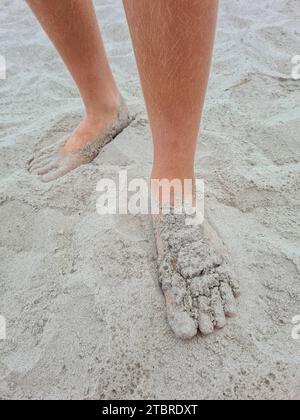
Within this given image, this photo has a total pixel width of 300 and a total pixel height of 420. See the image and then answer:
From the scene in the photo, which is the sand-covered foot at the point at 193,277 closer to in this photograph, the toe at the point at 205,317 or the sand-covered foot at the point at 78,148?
the toe at the point at 205,317

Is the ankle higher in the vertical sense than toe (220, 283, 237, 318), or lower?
higher

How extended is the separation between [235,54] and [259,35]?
25cm

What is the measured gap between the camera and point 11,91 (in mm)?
1685

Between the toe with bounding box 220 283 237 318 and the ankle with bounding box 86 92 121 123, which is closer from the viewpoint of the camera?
the toe with bounding box 220 283 237 318

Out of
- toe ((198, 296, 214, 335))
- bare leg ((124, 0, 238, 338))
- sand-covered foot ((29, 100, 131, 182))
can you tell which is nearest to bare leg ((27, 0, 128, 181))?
sand-covered foot ((29, 100, 131, 182))

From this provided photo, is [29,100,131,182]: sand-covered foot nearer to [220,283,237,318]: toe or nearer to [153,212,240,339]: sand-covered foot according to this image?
[153,212,240,339]: sand-covered foot

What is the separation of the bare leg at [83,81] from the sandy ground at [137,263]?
61mm

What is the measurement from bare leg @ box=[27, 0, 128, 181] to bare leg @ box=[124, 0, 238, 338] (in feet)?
1.30

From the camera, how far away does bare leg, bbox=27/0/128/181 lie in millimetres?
998

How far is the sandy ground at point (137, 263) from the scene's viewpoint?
0.66 metres

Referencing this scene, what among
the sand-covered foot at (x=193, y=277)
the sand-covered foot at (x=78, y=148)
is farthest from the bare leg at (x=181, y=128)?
the sand-covered foot at (x=78, y=148)

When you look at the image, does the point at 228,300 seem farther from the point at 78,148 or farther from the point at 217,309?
the point at 78,148
